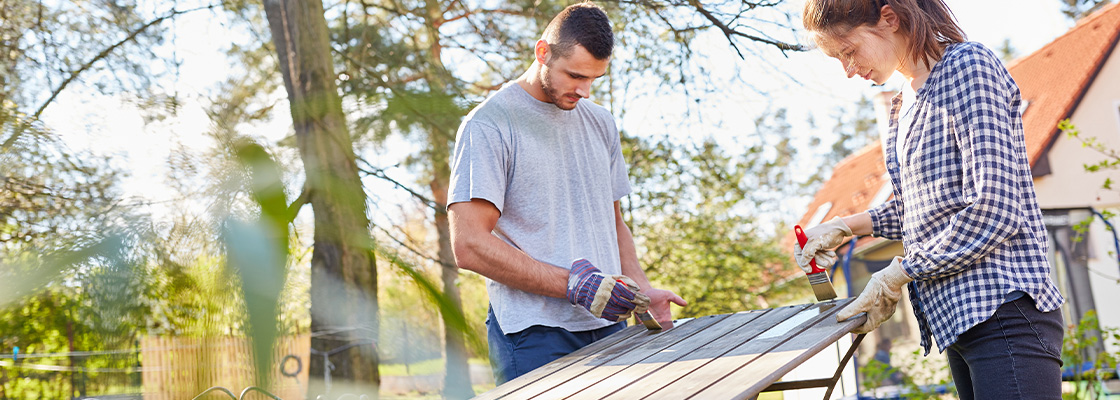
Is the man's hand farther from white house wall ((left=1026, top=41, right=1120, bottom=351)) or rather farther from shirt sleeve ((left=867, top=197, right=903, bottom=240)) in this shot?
white house wall ((left=1026, top=41, right=1120, bottom=351))

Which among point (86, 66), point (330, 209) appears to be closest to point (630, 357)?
point (330, 209)

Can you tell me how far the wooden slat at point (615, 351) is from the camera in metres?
0.98

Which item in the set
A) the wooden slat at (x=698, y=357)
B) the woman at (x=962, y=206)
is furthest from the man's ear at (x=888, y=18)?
the wooden slat at (x=698, y=357)

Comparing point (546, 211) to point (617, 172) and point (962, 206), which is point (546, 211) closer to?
point (617, 172)

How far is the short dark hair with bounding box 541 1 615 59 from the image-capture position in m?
1.53

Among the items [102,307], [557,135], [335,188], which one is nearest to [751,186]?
[335,188]

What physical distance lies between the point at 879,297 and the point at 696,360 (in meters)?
0.28

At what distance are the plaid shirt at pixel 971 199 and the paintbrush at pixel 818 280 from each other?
0.20 metres

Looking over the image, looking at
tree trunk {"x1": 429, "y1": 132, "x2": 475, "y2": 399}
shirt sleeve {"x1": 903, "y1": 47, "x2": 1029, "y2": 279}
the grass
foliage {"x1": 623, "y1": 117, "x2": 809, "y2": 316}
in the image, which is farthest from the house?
shirt sleeve {"x1": 903, "y1": 47, "x2": 1029, "y2": 279}

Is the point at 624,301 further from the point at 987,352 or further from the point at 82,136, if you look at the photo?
the point at 82,136

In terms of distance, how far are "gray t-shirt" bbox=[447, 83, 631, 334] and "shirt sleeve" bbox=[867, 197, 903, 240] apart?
499 mm

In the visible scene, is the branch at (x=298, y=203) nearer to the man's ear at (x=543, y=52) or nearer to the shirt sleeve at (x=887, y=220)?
the man's ear at (x=543, y=52)

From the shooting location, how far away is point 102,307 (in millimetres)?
1573

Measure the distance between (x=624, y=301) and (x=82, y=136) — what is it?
4.47 feet
